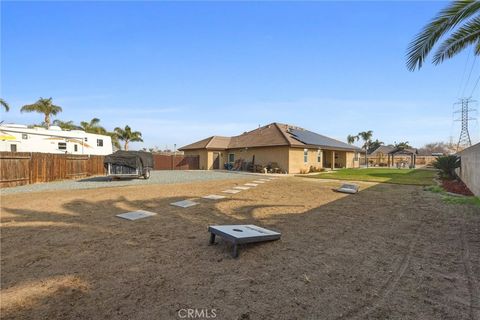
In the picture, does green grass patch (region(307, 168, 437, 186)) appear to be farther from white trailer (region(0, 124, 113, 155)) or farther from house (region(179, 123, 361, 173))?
white trailer (region(0, 124, 113, 155))

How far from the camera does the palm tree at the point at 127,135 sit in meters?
44.3

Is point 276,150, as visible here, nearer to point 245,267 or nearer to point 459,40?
point 459,40

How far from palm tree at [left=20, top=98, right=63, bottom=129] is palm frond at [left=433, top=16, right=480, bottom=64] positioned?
41.4 meters

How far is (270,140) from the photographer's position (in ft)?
81.4

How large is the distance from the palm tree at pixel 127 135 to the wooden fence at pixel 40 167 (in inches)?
1009

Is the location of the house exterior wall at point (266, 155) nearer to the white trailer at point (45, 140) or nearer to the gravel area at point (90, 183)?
the gravel area at point (90, 183)

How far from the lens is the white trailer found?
18948mm

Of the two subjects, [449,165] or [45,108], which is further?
[45,108]

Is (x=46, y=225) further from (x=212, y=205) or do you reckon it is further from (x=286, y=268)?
(x=286, y=268)

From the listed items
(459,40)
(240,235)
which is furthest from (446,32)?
(240,235)

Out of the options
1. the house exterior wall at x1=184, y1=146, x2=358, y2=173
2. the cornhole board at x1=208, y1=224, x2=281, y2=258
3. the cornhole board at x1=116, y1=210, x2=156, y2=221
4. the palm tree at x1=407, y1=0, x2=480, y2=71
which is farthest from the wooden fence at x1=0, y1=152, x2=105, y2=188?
the palm tree at x1=407, y1=0, x2=480, y2=71

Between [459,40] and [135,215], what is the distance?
897 cm

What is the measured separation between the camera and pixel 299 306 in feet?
9.43

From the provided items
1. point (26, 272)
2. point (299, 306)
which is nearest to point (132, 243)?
point (26, 272)
